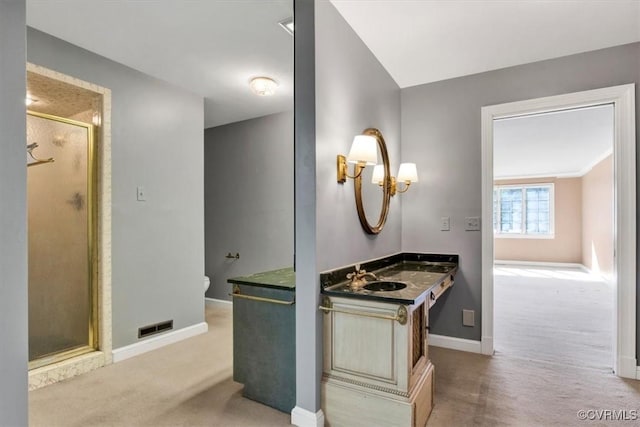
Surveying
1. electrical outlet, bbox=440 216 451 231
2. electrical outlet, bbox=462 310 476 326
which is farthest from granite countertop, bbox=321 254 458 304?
electrical outlet, bbox=462 310 476 326

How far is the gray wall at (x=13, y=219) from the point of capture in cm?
101

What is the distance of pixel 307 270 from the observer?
1.87m

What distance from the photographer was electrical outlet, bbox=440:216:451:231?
3.08 metres

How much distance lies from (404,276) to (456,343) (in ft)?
3.63

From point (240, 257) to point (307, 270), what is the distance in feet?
8.54

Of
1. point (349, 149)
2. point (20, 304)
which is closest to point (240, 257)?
point (349, 149)

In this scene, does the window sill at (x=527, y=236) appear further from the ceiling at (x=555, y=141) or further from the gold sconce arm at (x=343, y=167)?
the gold sconce arm at (x=343, y=167)

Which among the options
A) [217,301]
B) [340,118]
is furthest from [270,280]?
[217,301]

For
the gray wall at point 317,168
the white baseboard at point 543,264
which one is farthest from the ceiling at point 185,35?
the white baseboard at point 543,264

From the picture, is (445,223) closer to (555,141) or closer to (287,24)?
(287,24)

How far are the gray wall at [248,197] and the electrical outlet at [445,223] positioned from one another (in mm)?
1692

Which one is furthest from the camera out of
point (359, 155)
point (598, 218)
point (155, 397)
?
point (598, 218)

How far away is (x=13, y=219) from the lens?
1.03 m

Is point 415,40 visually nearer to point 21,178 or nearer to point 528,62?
point 528,62
